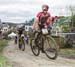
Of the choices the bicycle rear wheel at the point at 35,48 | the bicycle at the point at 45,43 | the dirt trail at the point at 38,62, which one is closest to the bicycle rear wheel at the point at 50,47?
the bicycle at the point at 45,43

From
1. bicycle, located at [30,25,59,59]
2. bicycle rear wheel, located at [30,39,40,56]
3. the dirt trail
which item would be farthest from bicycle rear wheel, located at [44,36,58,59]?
bicycle rear wheel, located at [30,39,40,56]

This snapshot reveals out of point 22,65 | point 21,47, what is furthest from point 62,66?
point 21,47

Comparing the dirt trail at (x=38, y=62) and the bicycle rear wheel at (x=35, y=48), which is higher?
the bicycle rear wheel at (x=35, y=48)

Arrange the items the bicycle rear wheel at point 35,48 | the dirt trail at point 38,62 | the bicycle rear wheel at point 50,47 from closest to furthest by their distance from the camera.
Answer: the dirt trail at point 38,62
the bicycle rear wheel at point 50,47
the bicycle rear wheel at point 35,48

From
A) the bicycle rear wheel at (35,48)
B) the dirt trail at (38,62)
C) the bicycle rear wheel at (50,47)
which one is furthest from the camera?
the bicycle rear wheel at (35,48)

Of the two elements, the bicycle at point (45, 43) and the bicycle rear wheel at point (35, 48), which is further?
the bicycle rear wheel at point (35, 48)

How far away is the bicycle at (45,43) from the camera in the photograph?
38.8 feet

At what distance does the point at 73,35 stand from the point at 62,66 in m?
16.9

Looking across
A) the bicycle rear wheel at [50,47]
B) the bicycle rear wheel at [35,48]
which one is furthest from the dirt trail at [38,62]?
the bicycle rear wheel at [35,48]

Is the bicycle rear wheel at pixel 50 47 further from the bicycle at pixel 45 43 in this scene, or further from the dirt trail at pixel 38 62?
the dirt trail at pixel 38 62

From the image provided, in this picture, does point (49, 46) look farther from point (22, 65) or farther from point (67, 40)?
point (67, 40)

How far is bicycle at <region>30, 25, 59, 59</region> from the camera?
1184 cm

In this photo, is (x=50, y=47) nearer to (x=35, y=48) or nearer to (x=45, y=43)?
(x=45, y=43)

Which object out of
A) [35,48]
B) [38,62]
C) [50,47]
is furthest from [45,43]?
[38,62]
